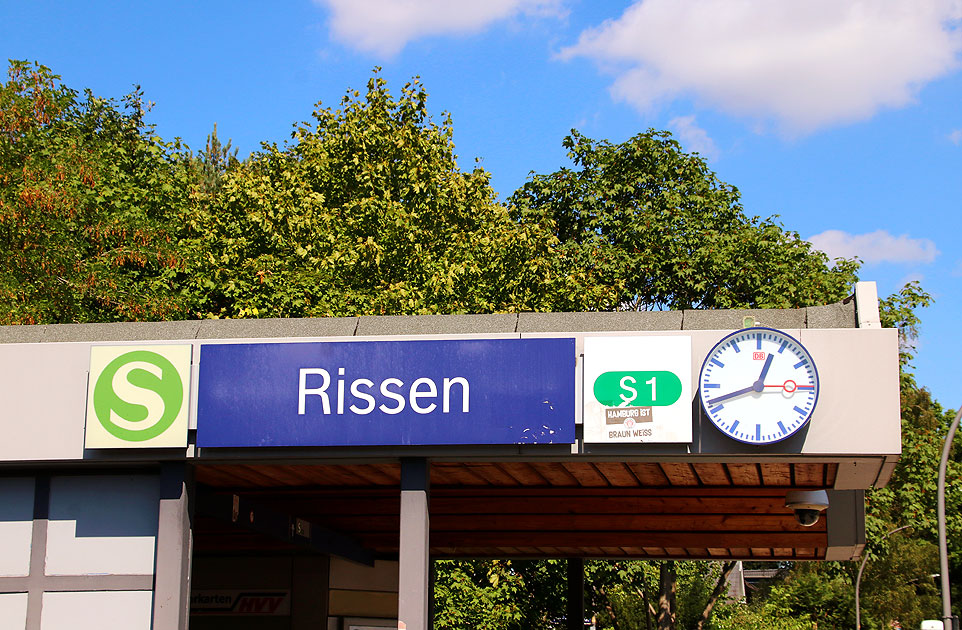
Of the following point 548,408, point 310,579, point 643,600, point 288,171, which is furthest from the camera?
point 643,600

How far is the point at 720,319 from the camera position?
9453mm

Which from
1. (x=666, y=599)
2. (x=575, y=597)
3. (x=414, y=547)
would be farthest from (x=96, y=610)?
(x=666, y=599)

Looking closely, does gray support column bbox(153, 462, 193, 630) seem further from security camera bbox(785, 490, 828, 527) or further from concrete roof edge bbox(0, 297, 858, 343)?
security camera bbox(785, 490, 828, 527)

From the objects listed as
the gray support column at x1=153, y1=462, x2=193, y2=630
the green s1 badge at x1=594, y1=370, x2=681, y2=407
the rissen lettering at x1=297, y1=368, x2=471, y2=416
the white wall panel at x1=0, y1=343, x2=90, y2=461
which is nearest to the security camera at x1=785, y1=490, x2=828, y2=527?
the green s1 badge at x1=594, y1=370, x2=681, y2=407

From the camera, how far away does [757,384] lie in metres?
9.06

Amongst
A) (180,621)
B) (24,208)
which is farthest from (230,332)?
(24,208)

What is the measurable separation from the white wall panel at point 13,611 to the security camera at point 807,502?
693 centimetres

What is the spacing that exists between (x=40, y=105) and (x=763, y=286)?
19256 mm

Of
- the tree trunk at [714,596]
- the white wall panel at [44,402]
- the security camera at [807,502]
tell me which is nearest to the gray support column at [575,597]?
the security camera at [807,502]

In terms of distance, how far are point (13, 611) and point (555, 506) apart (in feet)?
19.1

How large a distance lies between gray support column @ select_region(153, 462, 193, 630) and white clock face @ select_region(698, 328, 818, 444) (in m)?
4.50

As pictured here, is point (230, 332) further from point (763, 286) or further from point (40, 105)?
point (763, 286)

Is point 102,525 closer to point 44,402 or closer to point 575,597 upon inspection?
point 44,402

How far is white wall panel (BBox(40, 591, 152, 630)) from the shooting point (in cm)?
988
